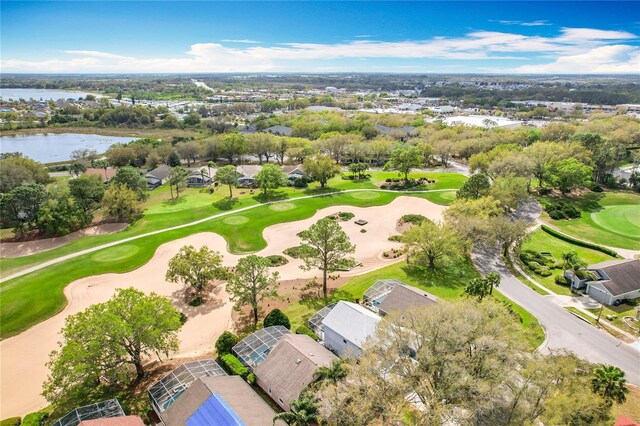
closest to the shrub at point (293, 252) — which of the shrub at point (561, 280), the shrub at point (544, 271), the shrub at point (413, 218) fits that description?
the shrub at point (413, 218)

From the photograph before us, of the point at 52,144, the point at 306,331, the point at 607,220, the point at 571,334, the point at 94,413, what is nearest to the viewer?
the point at 94,413

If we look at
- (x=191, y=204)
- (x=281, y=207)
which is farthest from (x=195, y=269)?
(x=191, y=204)

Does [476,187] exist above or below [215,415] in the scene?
above

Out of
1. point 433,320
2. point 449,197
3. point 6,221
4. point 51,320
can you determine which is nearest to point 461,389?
point 433,320

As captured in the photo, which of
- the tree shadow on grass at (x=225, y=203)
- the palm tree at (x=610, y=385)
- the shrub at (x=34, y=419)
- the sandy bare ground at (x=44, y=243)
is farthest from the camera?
the tree shadow on grass at (x=225, y=203)

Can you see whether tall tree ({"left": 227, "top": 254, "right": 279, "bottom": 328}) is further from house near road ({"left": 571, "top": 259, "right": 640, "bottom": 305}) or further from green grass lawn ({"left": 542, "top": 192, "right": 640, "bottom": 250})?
green grass lawn ({"left": 542, "top": 192, "right": 640, "bottom": 250})

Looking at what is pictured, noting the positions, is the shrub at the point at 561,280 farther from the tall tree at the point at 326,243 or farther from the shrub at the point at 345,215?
the shrub at the point at 345,215

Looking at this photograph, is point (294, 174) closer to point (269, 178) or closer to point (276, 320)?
point (269, 178)
